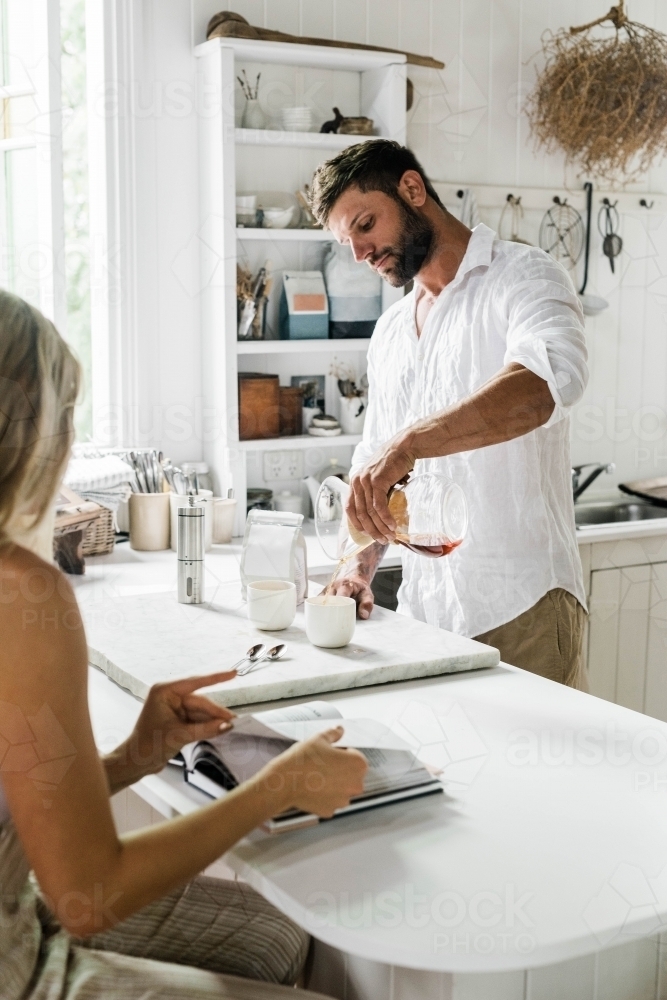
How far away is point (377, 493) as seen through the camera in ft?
4.90

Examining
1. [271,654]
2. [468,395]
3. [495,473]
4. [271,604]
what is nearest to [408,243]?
[468,395]

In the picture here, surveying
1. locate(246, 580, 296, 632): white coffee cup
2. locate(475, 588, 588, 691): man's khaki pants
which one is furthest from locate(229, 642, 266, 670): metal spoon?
locate(475, 588, 588, 691): man's khaki pants

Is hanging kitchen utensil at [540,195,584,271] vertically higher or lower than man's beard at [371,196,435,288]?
higher

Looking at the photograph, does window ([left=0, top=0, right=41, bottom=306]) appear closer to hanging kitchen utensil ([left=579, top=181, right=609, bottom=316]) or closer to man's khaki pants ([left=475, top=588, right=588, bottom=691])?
man's khaki pants ([left=475, top=588, right=588, bottom=691])

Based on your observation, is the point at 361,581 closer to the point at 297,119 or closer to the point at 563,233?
the point at 297,119

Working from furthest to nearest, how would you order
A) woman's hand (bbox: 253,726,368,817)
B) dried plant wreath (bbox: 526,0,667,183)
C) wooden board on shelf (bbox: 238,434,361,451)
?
dried plant wreath (bbox: 526,0,667,183)
wooden board on shelf (bbox: 238,434,361,451)
woman's hand (bbox: 253,726,368,817)

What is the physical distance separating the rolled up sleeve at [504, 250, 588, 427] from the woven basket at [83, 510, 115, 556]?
42.2 inches

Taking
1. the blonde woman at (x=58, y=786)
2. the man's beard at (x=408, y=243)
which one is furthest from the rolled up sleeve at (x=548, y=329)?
the blonde woman at (x=58, y=786)

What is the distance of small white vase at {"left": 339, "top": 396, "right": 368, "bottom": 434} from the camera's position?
2900mm

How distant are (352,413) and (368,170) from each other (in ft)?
3.39

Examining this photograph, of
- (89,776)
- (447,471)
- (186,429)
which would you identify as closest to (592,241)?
(186,429)

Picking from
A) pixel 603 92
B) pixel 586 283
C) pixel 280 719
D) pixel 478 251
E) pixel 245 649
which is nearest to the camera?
pixel 280 719

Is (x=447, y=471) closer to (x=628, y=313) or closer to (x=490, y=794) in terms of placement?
(x=490, y=794)

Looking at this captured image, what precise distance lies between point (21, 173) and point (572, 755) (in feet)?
6.48
